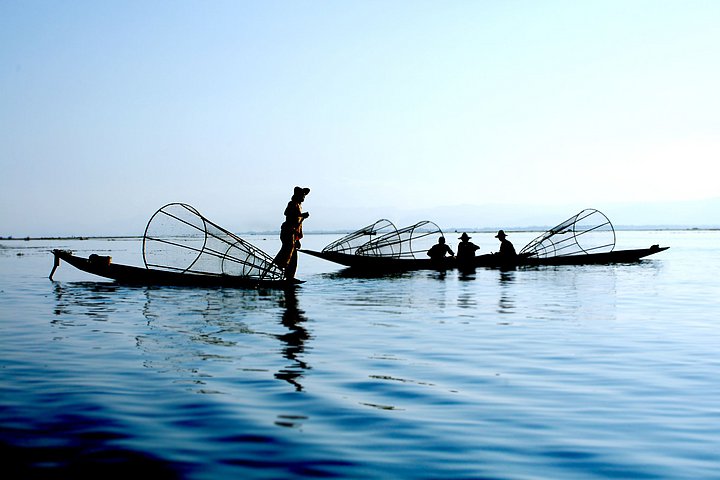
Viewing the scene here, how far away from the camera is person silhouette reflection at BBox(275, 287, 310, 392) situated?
7064mm

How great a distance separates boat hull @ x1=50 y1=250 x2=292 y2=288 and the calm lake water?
3.83 metres

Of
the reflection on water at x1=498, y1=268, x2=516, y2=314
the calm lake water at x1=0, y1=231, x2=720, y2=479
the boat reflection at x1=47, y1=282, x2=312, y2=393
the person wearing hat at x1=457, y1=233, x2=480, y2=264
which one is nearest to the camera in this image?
the calm lake water at x1=0, y1=231, x2=720, y2=479

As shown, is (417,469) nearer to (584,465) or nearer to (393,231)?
(584,465)

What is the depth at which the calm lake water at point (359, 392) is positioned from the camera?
4.39 metres

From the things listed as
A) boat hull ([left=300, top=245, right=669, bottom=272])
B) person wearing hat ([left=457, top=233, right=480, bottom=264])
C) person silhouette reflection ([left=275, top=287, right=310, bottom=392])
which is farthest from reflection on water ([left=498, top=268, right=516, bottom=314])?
person silhouette reflection ([left=275, top=287, right=310, bottom=392])

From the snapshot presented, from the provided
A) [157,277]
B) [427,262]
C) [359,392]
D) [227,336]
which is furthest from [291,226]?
[359,392]

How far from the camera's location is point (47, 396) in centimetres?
604

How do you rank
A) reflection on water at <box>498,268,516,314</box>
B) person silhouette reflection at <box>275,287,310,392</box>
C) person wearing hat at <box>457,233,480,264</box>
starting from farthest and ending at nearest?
person wearing hat at <box>457,233,480,264</box>, reflection on water at <box>498,268,516,314</box>, person silhouette reflection at <box>275,287,310,392</box>

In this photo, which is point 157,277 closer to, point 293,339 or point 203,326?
point 203,326

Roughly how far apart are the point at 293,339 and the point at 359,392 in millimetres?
3442

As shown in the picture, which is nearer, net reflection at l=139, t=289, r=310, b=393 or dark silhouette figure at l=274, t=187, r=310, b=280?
net reflection at l=139, t=289, r=310, b=393

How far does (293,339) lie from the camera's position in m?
9.67

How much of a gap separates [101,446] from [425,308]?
32.8 feet

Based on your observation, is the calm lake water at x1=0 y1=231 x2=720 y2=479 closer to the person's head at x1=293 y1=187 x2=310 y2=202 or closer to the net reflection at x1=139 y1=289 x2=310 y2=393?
the net reflection at x1=139 y1=289 x2=310 y2=393
